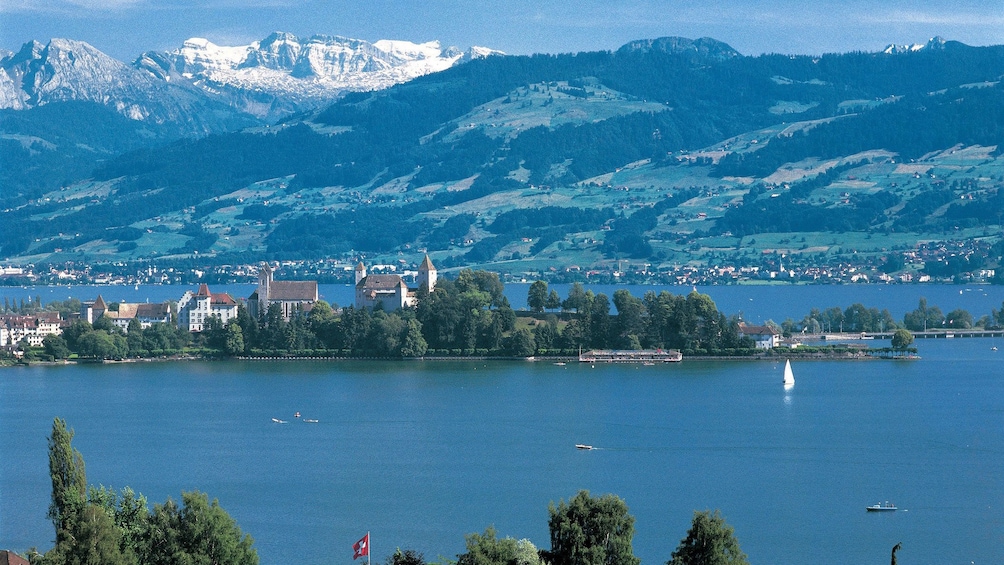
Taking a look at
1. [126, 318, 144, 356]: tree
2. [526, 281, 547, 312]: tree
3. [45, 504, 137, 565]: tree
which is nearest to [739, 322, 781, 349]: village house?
[526, 281, 547, 312]: tree

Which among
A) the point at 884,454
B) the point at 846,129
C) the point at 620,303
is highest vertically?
the point at 846,129

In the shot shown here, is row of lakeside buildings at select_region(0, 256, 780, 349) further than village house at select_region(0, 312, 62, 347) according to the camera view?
Yes

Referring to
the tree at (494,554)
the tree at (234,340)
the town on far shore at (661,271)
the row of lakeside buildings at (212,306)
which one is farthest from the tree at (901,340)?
the town on far shore at (661,271)

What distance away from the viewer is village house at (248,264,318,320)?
231 ft

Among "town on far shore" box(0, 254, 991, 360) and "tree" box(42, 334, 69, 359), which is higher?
"town on far shore" box(0, 254, 991, 360)

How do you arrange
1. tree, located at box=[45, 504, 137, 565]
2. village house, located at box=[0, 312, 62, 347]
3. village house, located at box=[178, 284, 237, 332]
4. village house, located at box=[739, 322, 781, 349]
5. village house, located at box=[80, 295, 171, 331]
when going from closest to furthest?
tree, located at box=[45, 504, 137, 565], village house, located at box=[739, 322, 781, 349], village house, located at box=[0, 312, 62, 347], village house, located at box=[178, 284, 237, 332], village house, located at box=[80, 295, 171, 331]

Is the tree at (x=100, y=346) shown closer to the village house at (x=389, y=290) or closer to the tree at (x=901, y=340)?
the village house at (x=389, y=290)

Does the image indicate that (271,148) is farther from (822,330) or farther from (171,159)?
(822,330)

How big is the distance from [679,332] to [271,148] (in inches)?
5496

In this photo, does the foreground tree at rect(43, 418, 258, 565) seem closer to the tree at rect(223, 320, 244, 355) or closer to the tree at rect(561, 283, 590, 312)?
the tree at rect(223, 320, 244, 355)

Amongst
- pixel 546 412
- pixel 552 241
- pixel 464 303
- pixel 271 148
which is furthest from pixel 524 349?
pixel 271 148

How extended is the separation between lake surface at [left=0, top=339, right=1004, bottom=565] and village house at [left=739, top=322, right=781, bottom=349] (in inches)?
159

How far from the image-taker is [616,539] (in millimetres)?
20750

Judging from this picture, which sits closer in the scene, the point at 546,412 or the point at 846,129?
the point at 546,412
